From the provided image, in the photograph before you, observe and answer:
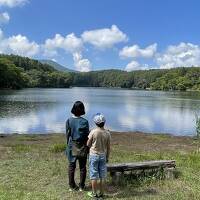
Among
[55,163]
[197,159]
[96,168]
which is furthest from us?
[197,159]

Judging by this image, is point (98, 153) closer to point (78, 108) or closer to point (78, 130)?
point (78, 130)

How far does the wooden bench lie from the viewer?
11.5 metres

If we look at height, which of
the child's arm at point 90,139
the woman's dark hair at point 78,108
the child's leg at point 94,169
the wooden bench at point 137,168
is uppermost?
the woman's dark hair at point 78,108

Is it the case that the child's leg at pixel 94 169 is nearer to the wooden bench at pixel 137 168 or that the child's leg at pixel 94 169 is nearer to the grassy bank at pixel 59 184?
the grassy bank at pixel 59 184

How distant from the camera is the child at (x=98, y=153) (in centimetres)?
1001

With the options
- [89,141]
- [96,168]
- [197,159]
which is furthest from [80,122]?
[197,159]

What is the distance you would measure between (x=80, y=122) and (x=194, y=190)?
345 cm

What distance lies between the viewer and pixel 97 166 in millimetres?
10078

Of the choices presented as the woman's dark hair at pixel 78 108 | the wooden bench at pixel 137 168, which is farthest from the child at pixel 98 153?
the wooden bench at pixel 137 168

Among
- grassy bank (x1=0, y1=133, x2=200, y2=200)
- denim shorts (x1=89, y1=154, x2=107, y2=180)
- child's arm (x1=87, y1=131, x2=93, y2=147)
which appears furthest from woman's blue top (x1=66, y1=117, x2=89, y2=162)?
grassy bank (x1=0, y1=133, x2=200, y2=200)

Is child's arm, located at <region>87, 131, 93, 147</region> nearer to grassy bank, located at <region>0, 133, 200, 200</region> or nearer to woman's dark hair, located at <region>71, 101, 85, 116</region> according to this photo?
woman's dark hair, located at <region>71, 101, 85, 116</region>

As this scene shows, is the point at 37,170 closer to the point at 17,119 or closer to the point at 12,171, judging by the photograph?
the point at 12,171

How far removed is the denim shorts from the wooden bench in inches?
51.9

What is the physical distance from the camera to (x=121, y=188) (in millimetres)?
10914
